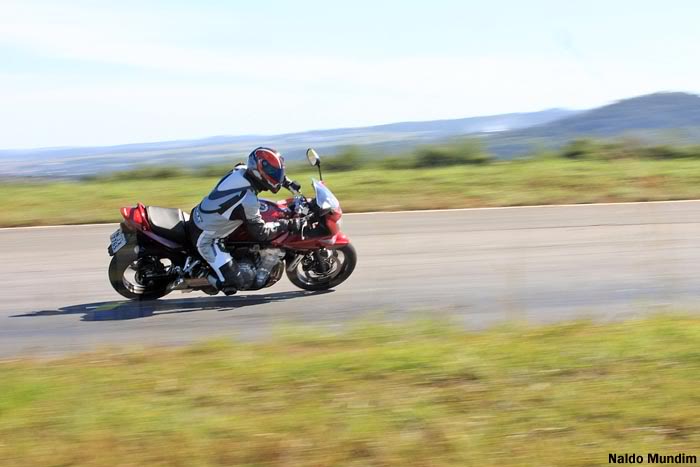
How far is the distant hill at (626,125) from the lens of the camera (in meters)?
23.3

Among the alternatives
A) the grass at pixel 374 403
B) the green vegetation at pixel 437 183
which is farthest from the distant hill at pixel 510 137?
the grass at pixel 374 403

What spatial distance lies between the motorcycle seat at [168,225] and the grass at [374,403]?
2347 mm

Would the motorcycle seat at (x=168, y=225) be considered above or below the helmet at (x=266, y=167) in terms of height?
below

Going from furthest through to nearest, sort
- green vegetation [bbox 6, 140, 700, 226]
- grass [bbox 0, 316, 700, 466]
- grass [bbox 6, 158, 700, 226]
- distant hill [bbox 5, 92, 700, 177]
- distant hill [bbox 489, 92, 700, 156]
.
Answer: distant hill [bbox 489, 92, 700, 156] < distant hill [bbox 5, 92, 700, 177] < green vegetation [bbox 6, 140, 700, 226] < grass [bbox 6, 158, 700, 226] < grass [bbox 0, 316, 700, 466]

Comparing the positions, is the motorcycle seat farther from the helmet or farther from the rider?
the helmet

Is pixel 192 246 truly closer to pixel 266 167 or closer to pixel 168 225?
pixel 168 225

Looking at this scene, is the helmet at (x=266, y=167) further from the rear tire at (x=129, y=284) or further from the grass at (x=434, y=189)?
the grass at (x=434, y=189)

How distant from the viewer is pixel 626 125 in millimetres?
28828

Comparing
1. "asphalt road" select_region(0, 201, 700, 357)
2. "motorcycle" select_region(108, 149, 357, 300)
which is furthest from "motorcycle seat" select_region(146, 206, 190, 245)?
"asphalt road" select_region(0, 201, 700, 357)

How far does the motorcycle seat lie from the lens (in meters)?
9.57

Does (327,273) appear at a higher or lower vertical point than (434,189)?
lower

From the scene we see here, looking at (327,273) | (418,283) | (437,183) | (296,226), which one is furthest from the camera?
(437,183)

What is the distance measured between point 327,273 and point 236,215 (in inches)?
51.1

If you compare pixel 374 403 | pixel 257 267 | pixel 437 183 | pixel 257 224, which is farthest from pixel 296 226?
pixel 437 183
